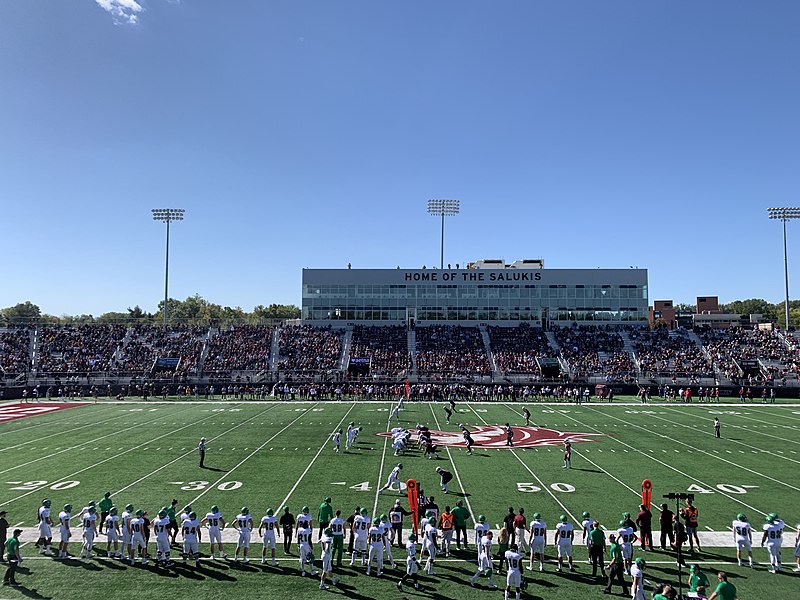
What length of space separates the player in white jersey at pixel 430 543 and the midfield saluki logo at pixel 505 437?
12.2 meters

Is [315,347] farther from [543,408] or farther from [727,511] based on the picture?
[727,511]

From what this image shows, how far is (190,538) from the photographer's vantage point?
1249 centimetres

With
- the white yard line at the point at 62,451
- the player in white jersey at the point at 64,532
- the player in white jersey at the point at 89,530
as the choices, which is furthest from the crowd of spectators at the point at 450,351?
the player in white jersey at the point at 64,532

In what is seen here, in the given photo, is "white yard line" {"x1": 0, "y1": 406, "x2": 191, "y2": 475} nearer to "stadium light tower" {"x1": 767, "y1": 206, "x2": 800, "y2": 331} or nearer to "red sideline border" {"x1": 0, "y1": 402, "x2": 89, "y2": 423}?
"red sideline border" {"x1": 0, "y1": 402, "x2": 89, "y2": 423}

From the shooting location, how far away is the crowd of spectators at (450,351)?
167 feet

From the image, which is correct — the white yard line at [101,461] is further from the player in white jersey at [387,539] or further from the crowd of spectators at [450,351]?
the crowd of spectators at [450,351]

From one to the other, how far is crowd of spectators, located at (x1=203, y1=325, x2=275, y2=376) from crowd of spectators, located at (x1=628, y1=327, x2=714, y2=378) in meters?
33.2

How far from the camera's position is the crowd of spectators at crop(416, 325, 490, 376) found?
50.9 meters

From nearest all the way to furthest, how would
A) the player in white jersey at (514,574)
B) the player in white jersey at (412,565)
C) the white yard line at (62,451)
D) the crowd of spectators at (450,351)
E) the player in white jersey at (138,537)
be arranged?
the player in white jersey at (514,574)
the player in white jersey at (412,565)
the player in white jersey at (138,537)
the white yard line at (62,451)
the crowd of spectators at (450,351)

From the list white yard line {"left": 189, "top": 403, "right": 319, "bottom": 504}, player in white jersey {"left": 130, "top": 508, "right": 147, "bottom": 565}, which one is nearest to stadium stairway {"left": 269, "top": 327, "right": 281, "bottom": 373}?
white yard line {"left": 189, "top": 403, "right": 319, "bottom": 504}

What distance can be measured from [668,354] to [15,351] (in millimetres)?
58100

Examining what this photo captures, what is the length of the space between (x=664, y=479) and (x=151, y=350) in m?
47.5

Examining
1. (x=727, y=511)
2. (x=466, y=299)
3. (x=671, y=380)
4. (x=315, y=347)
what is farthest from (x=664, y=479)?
(x=466, y=299)

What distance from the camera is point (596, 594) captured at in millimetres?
10828
